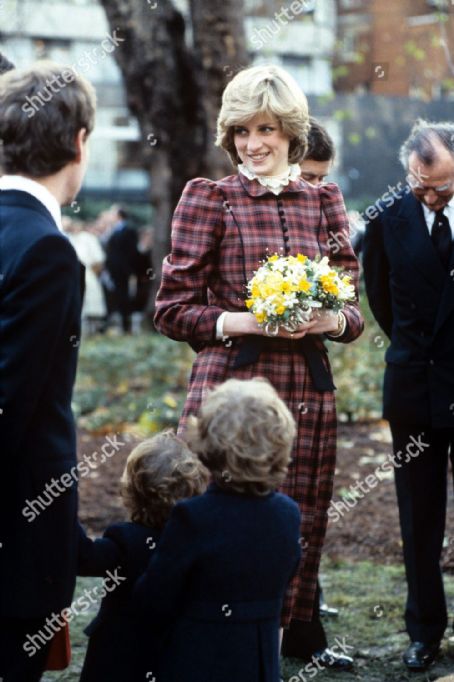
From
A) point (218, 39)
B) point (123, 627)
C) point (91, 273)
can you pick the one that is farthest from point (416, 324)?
point (91, 273)

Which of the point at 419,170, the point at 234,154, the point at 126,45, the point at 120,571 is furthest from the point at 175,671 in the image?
the point at 126,45

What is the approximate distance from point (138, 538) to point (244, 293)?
1.12 metres

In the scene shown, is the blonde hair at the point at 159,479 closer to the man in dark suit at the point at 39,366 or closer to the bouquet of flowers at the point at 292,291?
the man in dark suit at the point at 39,366

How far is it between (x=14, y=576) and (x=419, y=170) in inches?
102

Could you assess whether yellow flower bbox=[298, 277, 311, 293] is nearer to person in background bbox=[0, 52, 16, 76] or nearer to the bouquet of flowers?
the bouquet of flowers

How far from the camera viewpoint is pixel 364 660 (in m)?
5.14

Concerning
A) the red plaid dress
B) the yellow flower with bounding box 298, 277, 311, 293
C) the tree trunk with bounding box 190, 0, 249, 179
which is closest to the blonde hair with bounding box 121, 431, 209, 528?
the red plaid dress

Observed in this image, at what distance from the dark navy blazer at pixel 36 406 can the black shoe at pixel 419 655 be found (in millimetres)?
2213

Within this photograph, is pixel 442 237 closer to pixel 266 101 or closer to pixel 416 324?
pixel 416 324

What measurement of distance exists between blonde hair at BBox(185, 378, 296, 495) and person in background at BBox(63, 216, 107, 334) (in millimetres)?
16229

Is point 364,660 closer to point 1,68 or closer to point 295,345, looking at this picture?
point 295,345

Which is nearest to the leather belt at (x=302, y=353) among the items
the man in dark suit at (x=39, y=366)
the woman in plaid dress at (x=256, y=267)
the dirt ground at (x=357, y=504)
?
the woman in plaid dress at (x=256, y=267)

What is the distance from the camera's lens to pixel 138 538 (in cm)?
359

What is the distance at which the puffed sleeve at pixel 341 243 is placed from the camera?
440 centimetres
